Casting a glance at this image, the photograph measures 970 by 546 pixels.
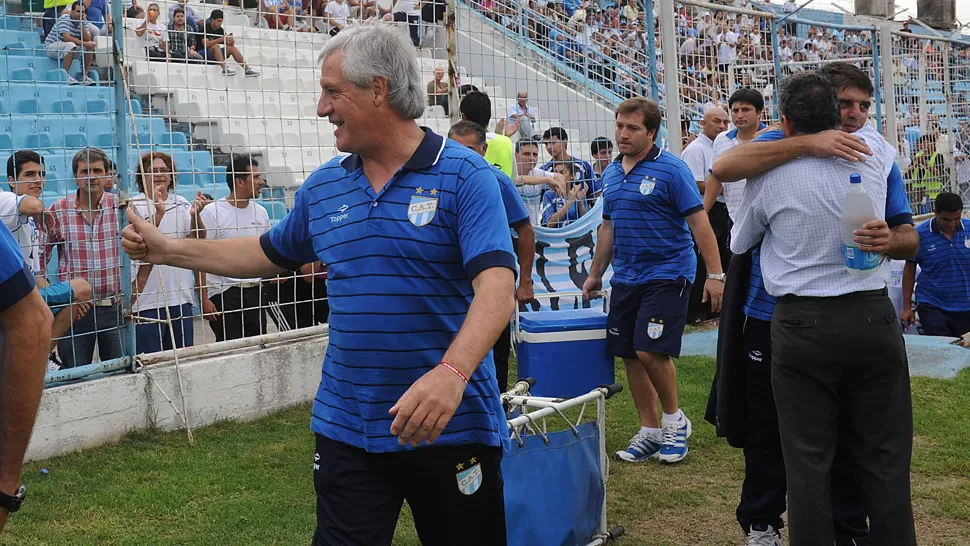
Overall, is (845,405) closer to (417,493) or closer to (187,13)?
(417,493)

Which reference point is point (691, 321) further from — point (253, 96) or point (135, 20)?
point (135, 20)

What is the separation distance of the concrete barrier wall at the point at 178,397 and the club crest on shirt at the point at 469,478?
13.0 ft

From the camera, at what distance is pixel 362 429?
9.69 ft

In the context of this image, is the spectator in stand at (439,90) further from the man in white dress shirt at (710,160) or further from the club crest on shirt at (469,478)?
the club crest on shirt at (469,478)

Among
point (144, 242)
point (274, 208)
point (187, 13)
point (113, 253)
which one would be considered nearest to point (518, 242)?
point (113, 253)

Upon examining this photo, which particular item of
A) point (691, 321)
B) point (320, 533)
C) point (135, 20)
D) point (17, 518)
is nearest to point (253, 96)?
point (135, 20)

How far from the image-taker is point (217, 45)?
819 cm

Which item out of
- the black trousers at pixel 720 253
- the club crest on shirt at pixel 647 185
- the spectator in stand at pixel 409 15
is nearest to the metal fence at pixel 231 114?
the spectator in stand at pixel 409 15

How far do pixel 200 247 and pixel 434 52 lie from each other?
5.64 m

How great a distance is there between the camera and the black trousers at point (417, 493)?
296 cm

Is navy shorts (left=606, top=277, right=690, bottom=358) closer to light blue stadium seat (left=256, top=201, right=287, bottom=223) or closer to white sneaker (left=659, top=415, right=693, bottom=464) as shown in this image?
white sneaker (left=659, top=415, right=693, bottom=464)

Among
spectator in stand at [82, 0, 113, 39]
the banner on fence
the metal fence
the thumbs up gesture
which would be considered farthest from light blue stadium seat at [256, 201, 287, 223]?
the thumbs up gesture

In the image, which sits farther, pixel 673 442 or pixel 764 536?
pixel 673 442

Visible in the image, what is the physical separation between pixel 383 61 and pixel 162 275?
195 inches
